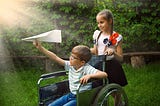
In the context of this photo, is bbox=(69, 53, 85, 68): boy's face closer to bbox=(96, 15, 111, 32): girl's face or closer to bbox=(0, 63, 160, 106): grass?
bbox=(96, 15, 111, 32): girl's face

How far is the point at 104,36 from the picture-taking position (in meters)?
3.63

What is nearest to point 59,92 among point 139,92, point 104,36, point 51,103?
point 51,103

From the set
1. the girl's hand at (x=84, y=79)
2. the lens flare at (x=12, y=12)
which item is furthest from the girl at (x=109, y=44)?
the lens flare at (x=12, y=12)

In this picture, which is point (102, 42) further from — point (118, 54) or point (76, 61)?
point (76, 61)

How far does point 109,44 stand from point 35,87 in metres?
2.03

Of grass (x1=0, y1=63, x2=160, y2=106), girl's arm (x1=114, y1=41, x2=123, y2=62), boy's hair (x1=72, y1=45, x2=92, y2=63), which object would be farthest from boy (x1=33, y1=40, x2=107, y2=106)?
grass (x1=0, y1=63, x2=160, y2=106)

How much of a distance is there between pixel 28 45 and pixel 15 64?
363 millimetres

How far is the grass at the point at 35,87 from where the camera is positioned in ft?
15.3

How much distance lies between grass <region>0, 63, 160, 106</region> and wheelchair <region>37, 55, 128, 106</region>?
1.02 m

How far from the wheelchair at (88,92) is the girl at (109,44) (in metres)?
0.09

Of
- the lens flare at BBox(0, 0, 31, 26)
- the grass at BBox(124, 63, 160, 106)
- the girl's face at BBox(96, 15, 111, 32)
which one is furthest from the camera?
the lens flare at BBox(0, 0, 31, 26)

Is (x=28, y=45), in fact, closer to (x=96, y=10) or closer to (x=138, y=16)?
(x=96, y=10)

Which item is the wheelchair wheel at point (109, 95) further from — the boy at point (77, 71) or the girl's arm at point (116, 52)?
the girl's arm at point (116, 52)

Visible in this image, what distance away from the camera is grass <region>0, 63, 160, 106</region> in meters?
4.65
